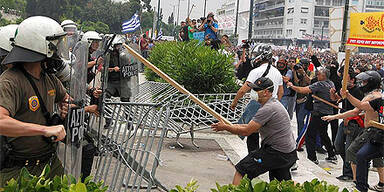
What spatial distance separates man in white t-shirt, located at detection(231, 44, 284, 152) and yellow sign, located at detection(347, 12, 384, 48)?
10.6 m

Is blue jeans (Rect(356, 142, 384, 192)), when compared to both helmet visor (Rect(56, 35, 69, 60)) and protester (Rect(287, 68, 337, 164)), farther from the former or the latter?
helmet visor (Rect(56, 35, 69, 60))

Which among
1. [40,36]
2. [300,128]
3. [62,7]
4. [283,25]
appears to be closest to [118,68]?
[300,128]

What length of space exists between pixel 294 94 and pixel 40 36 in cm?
735

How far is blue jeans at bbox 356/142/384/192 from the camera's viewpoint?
20.3 feet

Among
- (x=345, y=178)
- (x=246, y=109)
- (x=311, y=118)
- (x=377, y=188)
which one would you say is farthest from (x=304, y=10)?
(x=246, y=109)

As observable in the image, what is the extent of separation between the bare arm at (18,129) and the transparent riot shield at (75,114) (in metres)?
0.17

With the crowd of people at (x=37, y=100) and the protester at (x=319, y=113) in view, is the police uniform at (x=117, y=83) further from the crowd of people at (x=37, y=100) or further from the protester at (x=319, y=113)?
the crowd of people at (x=37, y=100)

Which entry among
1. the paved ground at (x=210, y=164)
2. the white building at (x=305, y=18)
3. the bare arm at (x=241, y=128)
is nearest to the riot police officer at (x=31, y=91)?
the bare arm at (x=241, y=128)

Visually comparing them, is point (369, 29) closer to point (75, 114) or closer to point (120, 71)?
point (120, 71)

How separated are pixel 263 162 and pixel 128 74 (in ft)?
10.5

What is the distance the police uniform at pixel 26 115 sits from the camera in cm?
283

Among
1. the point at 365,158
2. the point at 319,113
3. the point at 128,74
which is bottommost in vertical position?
the point at 365,158

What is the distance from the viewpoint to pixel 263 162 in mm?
4918

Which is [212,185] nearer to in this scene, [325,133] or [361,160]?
[361,160]
